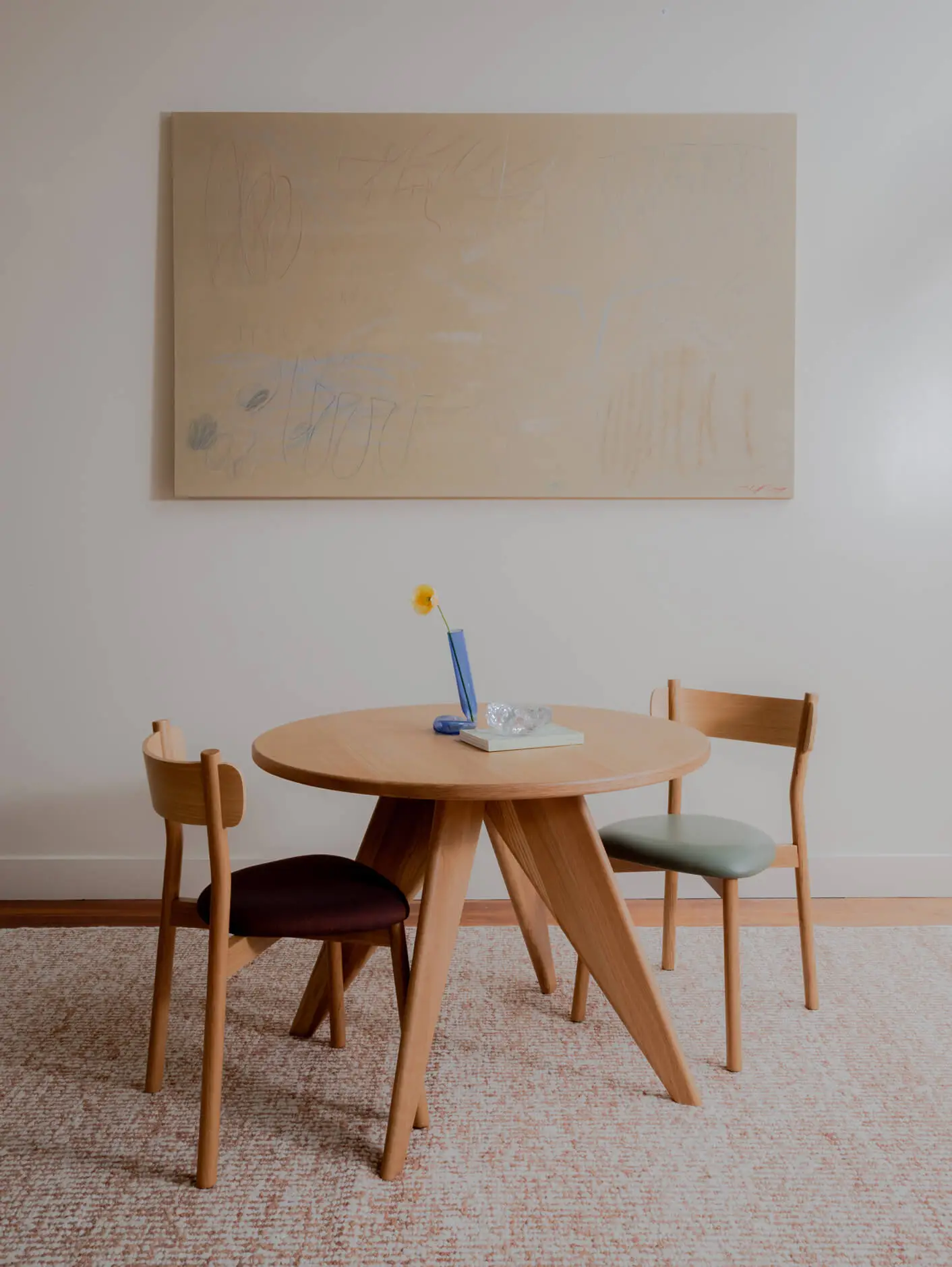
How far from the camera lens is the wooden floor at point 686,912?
9.60 feet

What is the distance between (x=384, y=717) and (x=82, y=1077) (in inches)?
40.4

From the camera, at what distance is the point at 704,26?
3.04 meters

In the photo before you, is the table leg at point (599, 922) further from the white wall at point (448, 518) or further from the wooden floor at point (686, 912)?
the white wall at point (448, 518)

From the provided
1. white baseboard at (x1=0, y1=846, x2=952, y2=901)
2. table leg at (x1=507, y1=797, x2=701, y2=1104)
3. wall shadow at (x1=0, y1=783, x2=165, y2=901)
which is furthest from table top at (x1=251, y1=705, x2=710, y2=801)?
wall shadow at (x1=0, y1=783, x2=165, y2=901)

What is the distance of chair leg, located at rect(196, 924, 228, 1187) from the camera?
5.37 ft

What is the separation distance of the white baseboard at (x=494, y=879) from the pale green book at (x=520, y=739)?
4.02 ft

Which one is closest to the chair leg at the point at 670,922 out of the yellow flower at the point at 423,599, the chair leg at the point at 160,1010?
the yellow flower at the point at 423,599

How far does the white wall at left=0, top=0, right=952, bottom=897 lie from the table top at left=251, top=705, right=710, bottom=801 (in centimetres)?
90

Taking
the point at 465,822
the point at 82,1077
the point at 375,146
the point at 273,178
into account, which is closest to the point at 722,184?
the point at 375,146

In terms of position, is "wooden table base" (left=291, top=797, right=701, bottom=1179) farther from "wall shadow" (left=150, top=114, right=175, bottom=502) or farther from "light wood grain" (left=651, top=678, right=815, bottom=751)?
"wall shadow" (left=150, top=114, right=175, bottom=502)

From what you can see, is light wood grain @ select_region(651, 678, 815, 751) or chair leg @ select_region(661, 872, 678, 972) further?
chair leg @ select_region(661, 872, 678, 972)

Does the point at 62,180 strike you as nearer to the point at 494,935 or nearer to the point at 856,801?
the point at 494,935

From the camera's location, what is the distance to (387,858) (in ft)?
7.08

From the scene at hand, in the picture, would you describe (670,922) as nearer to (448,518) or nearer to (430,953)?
(430,953)
